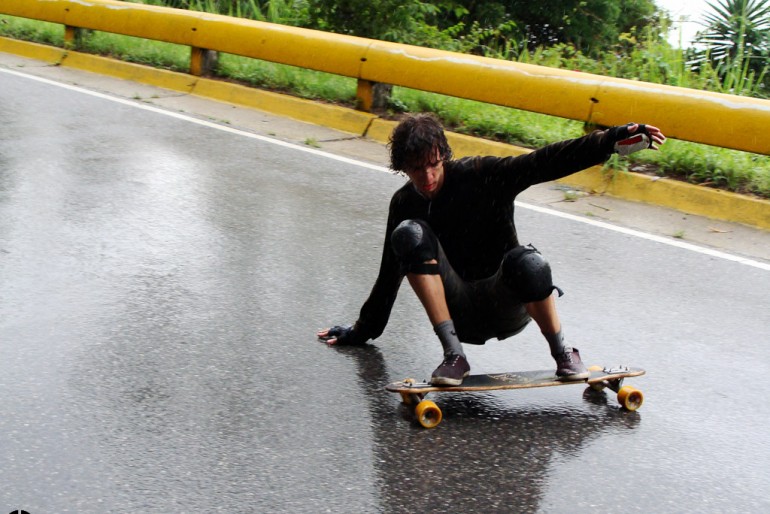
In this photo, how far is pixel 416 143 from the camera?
436 cm

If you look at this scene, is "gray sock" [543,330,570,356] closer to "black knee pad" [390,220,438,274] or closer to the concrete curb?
"black knee pad" [390,220,438,274]

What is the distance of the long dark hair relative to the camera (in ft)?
14.3

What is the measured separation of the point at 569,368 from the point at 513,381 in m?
0.24

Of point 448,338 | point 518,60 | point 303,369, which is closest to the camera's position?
point 448,338

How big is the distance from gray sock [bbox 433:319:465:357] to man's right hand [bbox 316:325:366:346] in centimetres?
74

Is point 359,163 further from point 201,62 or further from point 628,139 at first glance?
point 628,139

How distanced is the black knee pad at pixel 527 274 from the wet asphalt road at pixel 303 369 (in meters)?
0.52

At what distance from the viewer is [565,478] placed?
399 centimetres

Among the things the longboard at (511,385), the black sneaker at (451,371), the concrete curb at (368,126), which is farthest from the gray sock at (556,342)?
the concrete curb at (368,126)

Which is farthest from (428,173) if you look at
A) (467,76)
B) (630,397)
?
(467,76)

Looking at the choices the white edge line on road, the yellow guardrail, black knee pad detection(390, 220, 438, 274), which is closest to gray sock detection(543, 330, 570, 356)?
black knee pad detection(390, 220, 438, 274)

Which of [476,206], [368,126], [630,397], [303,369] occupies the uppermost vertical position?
[476,206]

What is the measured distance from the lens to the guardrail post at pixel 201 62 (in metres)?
11.7

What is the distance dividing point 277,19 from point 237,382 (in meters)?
10.1
